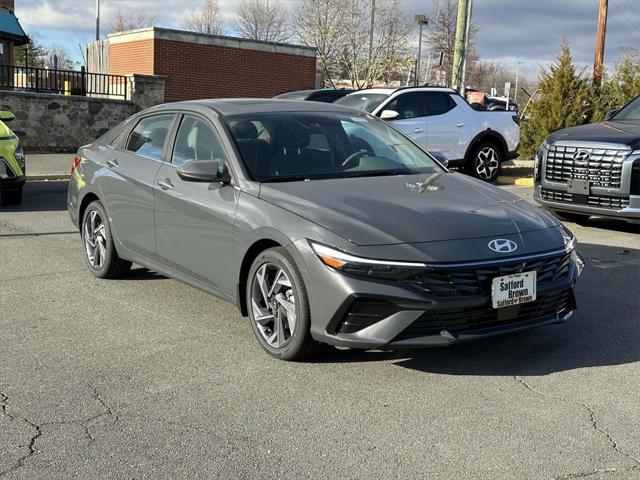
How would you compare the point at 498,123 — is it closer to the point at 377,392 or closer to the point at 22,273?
the point at 22,273

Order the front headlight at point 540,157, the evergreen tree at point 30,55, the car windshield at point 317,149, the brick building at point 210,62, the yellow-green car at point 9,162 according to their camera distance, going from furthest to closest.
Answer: the evergreen tree at point 30,55
the brick building at point 210,62
the yellow-green car at point 9,162
the front headlight at point 540,157
the car windshield at point 317,149

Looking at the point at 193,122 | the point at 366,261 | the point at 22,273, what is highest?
the point at 193,122

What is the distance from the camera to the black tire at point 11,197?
1095 centimetres

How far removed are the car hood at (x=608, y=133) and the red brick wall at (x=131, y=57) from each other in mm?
18288

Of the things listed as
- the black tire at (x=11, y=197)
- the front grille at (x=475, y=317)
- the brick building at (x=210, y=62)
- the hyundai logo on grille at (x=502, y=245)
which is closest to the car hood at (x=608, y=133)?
the front grille at (x=475, y=317)

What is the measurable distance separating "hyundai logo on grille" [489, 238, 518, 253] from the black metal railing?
17.6 metres

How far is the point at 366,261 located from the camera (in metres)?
4.14

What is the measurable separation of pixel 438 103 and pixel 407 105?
68 cm

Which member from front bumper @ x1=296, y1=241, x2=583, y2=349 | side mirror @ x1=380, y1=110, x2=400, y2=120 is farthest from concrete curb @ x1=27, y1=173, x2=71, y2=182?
front bumper @ x1=296, y1=241, x2=583, y2=349

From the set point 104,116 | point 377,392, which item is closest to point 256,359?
point 377,392

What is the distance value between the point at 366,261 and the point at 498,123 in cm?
1094

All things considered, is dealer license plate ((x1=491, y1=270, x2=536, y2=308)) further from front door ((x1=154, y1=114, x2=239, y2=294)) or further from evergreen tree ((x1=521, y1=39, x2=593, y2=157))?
evergreen tree ((x1=521, y1=39, x2=593, y2=157))

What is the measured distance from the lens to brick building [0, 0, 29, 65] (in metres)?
25.0

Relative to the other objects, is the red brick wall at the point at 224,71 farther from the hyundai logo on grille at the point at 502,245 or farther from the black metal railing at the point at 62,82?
the hyundai logo on grille at the point at 502,245
